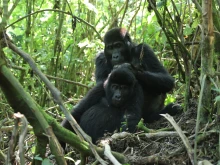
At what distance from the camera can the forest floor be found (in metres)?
2.27

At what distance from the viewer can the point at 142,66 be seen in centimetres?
443

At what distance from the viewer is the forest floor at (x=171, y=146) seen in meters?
2.27

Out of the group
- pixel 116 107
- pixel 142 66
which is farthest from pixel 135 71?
pixel 116 107

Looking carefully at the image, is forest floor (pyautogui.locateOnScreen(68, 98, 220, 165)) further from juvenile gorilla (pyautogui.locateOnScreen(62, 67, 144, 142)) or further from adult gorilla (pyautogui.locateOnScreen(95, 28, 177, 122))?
adult gorilla (pyautogui.locateOnScreen(95, 28, 177, 122))

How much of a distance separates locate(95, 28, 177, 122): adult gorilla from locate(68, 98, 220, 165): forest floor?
1.08 m

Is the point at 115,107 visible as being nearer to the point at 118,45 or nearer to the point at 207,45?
the point at 118,45

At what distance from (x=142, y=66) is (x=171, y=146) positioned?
198 centimetres

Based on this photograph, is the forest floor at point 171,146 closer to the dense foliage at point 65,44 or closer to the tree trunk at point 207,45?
the tree trunk at point 207,45

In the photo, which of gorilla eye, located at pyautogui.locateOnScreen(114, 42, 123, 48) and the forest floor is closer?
the forest floor

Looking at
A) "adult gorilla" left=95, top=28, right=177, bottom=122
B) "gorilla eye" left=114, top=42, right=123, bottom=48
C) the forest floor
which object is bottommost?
the forest floor

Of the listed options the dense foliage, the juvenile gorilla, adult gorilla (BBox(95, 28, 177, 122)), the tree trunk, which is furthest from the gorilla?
the tree trunk

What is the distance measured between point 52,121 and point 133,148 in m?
0.87

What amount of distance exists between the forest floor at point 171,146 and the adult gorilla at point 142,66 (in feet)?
3.54

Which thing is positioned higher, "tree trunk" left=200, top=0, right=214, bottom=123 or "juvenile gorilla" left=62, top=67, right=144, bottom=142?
"tree trunk" left=200, top=0, right=214, bottom=123
